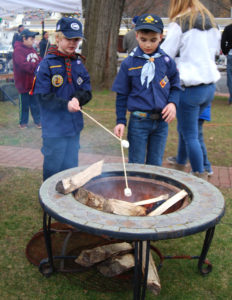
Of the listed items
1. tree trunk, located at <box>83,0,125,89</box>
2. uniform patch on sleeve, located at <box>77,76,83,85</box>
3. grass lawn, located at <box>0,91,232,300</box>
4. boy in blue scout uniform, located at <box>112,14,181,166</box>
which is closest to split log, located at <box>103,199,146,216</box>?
grass lawn, located at <box>0,91,232,300</box>

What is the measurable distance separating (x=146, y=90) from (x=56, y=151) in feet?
3.10

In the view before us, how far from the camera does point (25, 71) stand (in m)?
6.01

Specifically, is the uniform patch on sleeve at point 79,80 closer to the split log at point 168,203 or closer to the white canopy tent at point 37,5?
the split log at point 168,203

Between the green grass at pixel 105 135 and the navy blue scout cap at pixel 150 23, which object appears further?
the green grass at pixel 105 135

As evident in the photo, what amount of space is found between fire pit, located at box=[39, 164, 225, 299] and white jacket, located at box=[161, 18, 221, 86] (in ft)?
3.97

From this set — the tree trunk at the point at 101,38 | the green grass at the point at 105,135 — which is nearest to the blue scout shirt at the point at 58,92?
the green grass at the point at 105,135

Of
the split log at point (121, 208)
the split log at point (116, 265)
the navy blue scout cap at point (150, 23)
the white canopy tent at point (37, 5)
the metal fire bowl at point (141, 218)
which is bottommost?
the split log at point (116, 265)

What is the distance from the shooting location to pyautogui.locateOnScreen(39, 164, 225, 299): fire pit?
1637 mm

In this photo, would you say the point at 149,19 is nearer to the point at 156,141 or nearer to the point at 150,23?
the point at 150,23

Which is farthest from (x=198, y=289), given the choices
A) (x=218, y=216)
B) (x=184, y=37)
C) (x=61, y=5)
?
(x=61, y=5)

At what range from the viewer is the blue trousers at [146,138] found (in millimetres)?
2869

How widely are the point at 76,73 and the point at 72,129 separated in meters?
0.48

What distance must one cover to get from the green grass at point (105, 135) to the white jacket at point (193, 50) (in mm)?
1437

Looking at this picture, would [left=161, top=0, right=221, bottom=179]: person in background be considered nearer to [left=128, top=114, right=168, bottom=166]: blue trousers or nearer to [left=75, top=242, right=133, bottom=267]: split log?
[left=128, top=114, right=168, bottom=166]: blue trousers
